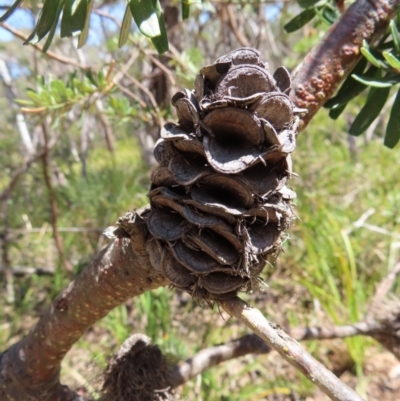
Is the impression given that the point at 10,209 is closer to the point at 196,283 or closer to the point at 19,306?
the point at 19,306

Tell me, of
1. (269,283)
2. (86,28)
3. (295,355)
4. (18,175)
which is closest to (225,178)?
(295,355)

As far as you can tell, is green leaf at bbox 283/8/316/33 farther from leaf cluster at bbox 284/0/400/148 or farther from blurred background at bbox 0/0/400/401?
blurred background at bbox 0/0/400/401

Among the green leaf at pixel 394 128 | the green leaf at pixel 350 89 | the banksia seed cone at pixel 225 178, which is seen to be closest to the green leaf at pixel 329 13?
the green leaf at pixel 350 89

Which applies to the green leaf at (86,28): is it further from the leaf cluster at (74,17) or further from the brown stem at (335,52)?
the brown stem at (335,52)

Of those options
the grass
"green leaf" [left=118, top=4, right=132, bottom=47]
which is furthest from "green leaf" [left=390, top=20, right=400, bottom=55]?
the grass

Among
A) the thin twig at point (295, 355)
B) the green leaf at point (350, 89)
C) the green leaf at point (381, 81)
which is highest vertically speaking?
the green leaf at point (381, 81)

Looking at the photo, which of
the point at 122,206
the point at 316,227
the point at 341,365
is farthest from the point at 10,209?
the point at 341,365
